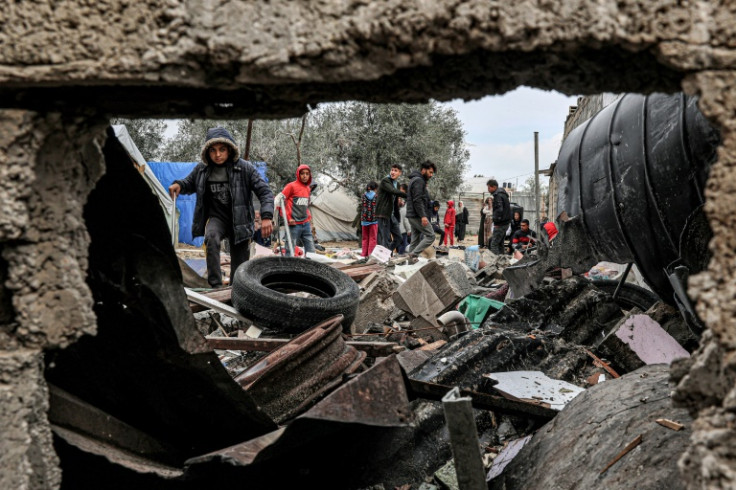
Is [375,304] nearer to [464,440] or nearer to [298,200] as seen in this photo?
[298,200]

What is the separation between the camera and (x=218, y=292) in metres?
5.73

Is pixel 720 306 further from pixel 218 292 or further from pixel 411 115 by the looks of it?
pixel 411 115

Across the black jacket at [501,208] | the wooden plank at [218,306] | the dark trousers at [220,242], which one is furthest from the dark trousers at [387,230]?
the wooden plank at [218,306]

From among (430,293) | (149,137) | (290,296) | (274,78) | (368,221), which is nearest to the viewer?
(274,78)

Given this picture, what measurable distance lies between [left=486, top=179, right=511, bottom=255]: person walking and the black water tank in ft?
28.4

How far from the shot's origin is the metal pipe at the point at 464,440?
1.94 metres

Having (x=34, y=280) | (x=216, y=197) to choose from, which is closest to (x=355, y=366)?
(x=34, y=280)

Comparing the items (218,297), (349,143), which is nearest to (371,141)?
(349,143)

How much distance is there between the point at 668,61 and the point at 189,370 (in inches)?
73.1

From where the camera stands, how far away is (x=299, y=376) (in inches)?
115

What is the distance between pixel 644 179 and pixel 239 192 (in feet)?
13.4

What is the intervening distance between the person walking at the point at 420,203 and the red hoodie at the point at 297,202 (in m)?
2.31

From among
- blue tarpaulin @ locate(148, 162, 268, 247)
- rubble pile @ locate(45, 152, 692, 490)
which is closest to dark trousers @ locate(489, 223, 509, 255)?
blue tarpaulin @ locate(148, 162, 268, 247)

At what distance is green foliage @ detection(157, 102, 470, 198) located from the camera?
82.9 ft
